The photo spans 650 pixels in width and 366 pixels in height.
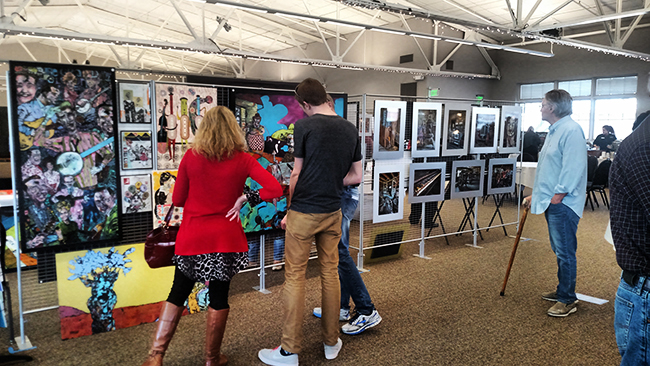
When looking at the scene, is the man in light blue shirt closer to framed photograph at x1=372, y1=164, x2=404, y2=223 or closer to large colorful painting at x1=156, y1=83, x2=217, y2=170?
framed photograph at x1=372, y1=164, x2=404, y2=223

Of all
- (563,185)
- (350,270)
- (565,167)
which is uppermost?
(565,167)

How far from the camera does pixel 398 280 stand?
409cm

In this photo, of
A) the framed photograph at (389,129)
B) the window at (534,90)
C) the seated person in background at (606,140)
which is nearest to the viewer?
the framed photograph at (389,129)

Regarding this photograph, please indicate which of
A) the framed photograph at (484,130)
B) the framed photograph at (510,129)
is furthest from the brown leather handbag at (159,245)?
the framed photograph at (510,129)

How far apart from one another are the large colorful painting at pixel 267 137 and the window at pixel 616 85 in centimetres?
1109

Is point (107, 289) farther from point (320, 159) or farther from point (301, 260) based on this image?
point (320, 159)

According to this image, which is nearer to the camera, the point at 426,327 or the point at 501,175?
the point at 426,327

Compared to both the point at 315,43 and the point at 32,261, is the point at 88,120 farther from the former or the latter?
the point at 315,43

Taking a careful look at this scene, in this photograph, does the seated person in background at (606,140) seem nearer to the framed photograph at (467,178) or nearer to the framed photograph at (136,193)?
the framed photograph at (467,178)

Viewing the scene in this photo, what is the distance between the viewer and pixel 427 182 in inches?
184

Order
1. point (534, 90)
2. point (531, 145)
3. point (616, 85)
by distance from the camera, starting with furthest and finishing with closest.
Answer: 1. point (534, 90)
2. point (616, 85)
3. point (531, 145)

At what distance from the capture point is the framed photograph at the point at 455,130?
473cm

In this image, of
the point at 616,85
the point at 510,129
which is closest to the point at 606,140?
the point at 616,85

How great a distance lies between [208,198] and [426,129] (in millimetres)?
2915
